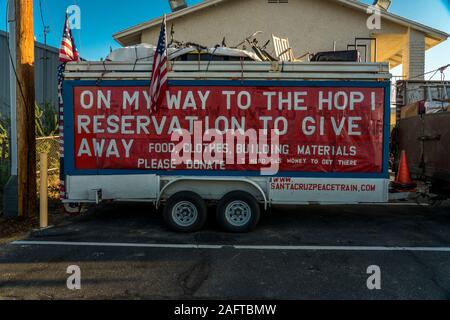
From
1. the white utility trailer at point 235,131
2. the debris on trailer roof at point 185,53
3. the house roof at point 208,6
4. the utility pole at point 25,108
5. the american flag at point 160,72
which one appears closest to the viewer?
the american flag at point 160,72

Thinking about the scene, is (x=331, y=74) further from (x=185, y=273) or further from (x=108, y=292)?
(x=108, y=292)

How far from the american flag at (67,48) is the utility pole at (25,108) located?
0.82m

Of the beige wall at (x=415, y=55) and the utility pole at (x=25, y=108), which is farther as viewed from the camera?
the beige wall at (x=415, y=55)

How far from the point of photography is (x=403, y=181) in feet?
24.7

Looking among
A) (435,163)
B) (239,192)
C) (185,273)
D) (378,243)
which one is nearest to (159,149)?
(239,192)

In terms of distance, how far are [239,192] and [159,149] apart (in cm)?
158

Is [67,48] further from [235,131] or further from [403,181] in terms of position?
[403,181]

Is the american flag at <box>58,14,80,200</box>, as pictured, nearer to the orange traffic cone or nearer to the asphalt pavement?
the asphalt pavement

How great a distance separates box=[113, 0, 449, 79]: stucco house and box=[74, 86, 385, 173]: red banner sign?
8456mm

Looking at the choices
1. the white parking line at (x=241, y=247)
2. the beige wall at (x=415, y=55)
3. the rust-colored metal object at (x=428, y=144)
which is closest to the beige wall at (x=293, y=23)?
the beige wall at (x=415, y=55)

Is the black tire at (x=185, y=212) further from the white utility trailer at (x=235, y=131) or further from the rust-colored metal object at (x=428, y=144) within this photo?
the rust-colored metal object at (x=428, y=144)

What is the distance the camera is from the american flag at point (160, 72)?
663cm

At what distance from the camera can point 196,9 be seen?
14.9 metres

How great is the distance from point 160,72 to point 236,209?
2.66 m
